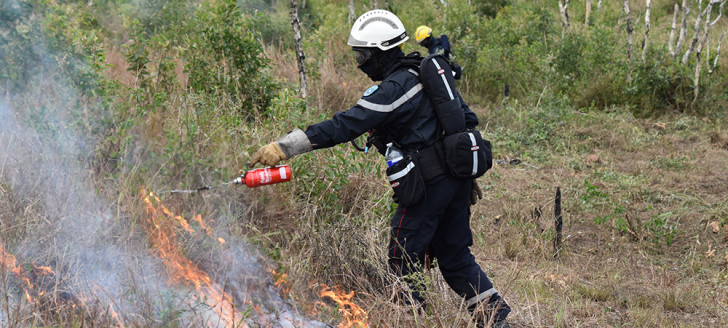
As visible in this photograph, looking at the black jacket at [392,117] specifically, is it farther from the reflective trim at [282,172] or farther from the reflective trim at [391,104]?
the reflective trim at [282,172]

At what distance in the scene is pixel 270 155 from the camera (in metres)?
3.51

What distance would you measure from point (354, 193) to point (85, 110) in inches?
80.5

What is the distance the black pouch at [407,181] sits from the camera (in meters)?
3.67

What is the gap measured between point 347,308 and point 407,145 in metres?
1.05

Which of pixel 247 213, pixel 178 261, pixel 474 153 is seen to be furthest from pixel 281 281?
pixel 474 153

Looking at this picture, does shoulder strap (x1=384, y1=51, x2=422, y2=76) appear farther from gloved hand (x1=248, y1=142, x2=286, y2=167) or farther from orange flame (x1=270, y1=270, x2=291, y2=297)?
orange flame (x1=270, y1=270, x2=291, y2=297)

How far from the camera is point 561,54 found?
1062 cm

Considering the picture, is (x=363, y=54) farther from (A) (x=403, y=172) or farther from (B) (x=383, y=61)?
(A) (x=403, y=172)

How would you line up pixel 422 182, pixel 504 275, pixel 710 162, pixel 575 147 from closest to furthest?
pixel 422 182, pixel 504 275, pixel 710 162, pixel 575 147

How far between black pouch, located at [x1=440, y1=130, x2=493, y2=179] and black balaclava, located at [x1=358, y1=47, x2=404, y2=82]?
22.0 inches

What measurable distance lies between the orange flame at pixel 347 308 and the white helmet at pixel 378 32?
144 cm

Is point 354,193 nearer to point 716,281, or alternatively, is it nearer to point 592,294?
point 592,294

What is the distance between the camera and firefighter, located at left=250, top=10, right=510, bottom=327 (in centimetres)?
356

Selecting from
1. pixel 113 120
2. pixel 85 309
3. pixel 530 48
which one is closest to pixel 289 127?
pixel 113 120
